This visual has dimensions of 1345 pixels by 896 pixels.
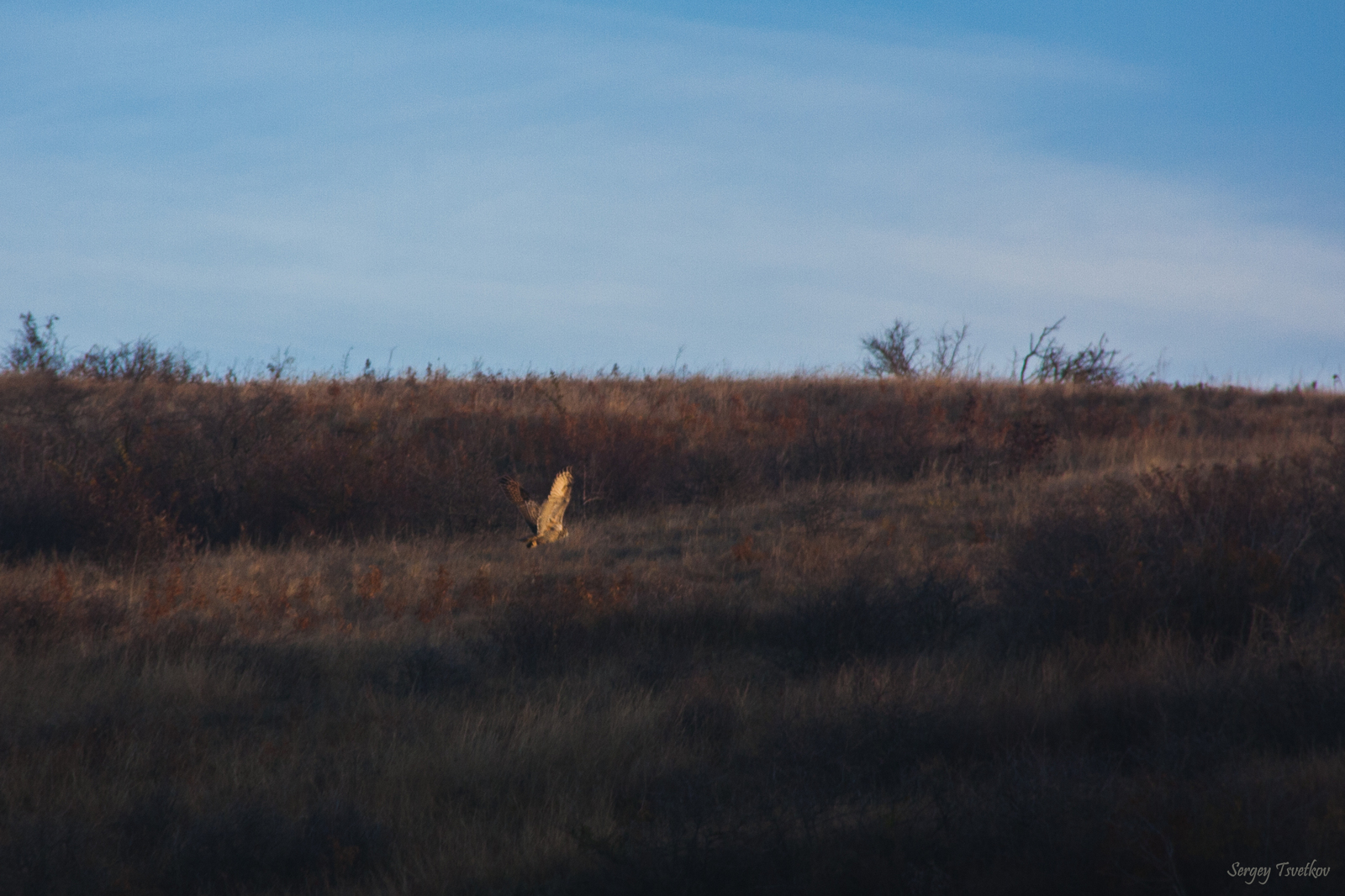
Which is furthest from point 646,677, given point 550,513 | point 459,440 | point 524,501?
point 459,440

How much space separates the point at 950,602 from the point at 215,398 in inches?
455

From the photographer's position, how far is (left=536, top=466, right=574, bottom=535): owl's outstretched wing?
967cm

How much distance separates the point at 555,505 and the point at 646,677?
14.4 ft

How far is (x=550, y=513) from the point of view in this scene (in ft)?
32.1

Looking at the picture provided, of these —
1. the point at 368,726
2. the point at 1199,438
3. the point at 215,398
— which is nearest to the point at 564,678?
the point at 368,726

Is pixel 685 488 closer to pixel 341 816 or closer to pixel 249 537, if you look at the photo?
pixel 249 537

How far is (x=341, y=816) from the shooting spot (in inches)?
145

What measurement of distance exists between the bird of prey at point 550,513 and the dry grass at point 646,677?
51 cm
